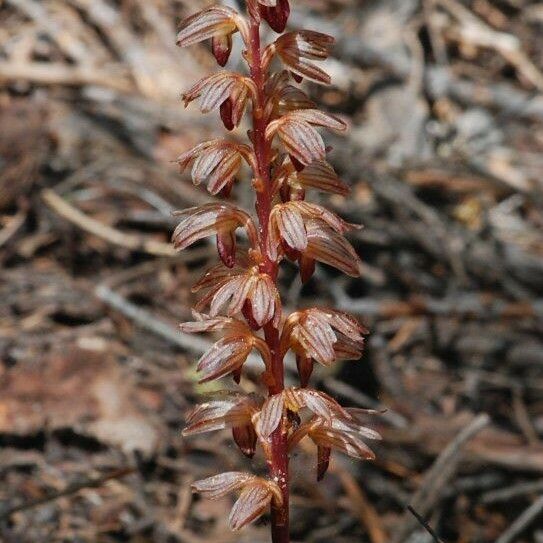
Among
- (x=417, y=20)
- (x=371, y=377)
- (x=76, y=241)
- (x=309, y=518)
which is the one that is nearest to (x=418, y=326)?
(x=371, y=377)

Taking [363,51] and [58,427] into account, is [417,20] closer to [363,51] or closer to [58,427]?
[363,51]

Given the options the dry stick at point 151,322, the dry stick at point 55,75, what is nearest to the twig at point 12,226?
the dry stick at point 151,322

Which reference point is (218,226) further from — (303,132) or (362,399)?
(362,399)

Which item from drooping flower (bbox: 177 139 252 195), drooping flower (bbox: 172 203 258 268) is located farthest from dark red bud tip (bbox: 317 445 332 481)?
drooping flower (bbox: 177 139 252 195)

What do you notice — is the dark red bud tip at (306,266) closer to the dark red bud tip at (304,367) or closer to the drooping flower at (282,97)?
the dark red bud tip at (304,367)

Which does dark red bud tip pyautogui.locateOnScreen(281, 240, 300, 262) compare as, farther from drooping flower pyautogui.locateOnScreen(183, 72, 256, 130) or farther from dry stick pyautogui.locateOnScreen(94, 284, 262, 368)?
dry stick pyautogui.locateOnScreen(94, 284, 262, 368)

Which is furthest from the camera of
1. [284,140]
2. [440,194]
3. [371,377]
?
[440,194]

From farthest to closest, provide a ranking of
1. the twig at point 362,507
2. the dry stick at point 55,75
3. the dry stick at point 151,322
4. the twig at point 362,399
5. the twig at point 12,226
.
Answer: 1. the dry stick at point 55,75
2. the twig at point 12,226
3. the dry stick at point 151,322
4. the twig at point 362,399
5. the twig at point 362,507
